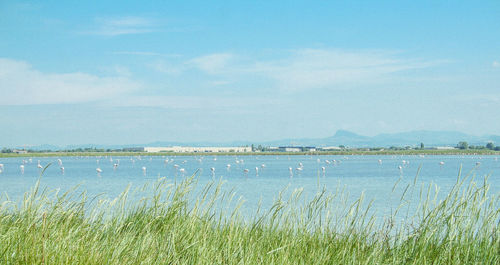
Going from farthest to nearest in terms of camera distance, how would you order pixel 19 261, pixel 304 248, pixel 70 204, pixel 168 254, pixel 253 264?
pixel 70 204 → pixel 304 248 → pixel 168 254 → pixel 253 264 → pixel 19 261

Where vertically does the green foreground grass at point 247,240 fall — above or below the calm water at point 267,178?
above

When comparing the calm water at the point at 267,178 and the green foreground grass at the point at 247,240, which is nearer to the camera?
the green foreground grass at the point at 247,240

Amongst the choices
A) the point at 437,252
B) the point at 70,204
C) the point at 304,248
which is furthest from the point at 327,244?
the point at 70,204

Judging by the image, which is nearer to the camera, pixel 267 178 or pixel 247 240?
pixel 247 240

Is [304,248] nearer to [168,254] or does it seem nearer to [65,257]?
[168,254]

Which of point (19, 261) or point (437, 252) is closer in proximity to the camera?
point (19, 261)

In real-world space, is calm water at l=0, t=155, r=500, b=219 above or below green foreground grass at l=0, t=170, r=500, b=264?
below

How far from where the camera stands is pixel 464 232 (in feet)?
20.1

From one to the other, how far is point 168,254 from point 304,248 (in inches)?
65.5

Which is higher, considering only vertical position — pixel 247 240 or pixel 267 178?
pixel 247 240

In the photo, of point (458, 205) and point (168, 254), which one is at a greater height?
point (458, 205)

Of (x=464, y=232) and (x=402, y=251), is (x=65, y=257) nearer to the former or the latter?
(x=402, y=251)

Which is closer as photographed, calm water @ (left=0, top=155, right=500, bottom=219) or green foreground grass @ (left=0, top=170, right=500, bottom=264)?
green foreground grass @ (left=0, top=170, right=500, bottom=264)

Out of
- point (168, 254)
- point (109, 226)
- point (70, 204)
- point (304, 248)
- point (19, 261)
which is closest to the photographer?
point (19, 261)
